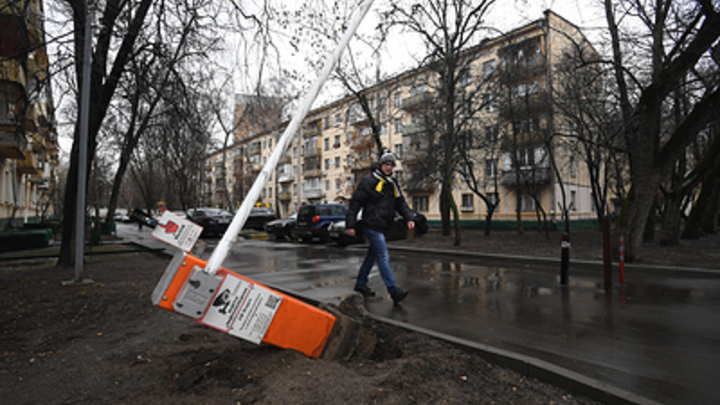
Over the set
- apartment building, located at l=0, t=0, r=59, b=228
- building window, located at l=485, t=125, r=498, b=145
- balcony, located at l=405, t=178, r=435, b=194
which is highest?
building window, located at l=485, t=125, r=498, b=145

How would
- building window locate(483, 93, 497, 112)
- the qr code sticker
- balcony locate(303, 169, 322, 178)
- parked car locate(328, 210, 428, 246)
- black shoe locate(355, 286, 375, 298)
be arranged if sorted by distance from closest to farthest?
the qr code sticker < black shoe locate(355, 286, 375, 298) < building window locate(483, 93, 497, 112) < parked car locate(328, 210, 428, 246) < balcony locate(303, 169, 322, 178)

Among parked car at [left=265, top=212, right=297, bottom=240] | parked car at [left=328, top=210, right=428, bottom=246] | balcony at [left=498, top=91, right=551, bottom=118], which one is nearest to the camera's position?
parked car at [left=328, top=210, right=428, bottom=246]

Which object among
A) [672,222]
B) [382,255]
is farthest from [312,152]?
[382,255]

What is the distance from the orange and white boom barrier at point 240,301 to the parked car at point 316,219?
14.6m

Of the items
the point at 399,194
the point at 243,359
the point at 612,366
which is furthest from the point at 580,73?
the point at 243,359

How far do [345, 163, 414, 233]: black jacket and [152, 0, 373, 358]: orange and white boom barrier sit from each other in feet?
8.10

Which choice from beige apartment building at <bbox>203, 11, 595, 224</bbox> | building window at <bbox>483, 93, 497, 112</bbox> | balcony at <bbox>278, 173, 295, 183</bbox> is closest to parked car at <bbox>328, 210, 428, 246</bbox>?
beige apartment building at <bbox>203, 11, 595, 224</bbox>

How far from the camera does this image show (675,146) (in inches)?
352

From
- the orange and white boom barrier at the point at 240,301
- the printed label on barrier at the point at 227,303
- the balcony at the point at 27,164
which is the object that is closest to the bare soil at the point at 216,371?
the orange and white boom barrier at the point at 240,301

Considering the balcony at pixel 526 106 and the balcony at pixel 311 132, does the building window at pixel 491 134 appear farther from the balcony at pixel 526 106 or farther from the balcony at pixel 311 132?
the balcony at pixel 311 132

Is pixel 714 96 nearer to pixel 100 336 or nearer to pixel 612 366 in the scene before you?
pixel 612 366

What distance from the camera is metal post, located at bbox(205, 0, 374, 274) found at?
253 cm

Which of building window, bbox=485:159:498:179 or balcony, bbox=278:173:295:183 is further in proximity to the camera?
balcony, bbox=278:173:295:183

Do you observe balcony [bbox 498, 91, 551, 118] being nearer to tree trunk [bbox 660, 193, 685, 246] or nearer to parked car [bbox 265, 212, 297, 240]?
tree trunk [bbox 660, 193, 685, 246]
